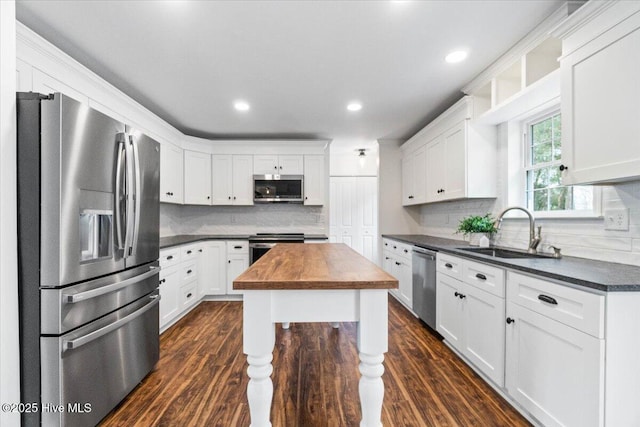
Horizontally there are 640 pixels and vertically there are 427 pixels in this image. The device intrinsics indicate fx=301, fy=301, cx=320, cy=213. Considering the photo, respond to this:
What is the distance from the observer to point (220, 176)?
15.4 ft

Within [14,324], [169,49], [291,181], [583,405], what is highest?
[169,49]

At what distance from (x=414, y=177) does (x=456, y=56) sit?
2.18 m

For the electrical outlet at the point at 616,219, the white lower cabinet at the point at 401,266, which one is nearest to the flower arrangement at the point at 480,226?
the white lower cabinet at the point at 401,266

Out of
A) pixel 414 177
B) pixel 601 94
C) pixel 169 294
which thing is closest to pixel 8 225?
pixel 169 294

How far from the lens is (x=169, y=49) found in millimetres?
2289

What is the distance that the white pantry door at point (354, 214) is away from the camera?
6.62 metres

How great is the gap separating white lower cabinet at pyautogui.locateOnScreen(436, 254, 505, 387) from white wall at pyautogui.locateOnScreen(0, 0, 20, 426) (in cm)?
260

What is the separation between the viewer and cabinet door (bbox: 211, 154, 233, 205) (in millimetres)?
4676

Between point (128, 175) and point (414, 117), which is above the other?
point (414, 117)

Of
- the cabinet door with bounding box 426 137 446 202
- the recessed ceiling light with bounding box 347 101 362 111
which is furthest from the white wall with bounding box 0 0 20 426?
the cabinet door with bounding box 426 137 446 202

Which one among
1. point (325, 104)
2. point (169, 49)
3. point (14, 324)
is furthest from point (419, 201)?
point (14, 324)

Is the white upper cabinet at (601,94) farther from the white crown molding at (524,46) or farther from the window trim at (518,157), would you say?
the window trim at (518,157)

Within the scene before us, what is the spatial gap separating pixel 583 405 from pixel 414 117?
3.35 m

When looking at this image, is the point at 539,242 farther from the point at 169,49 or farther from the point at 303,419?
the point at 169,49
